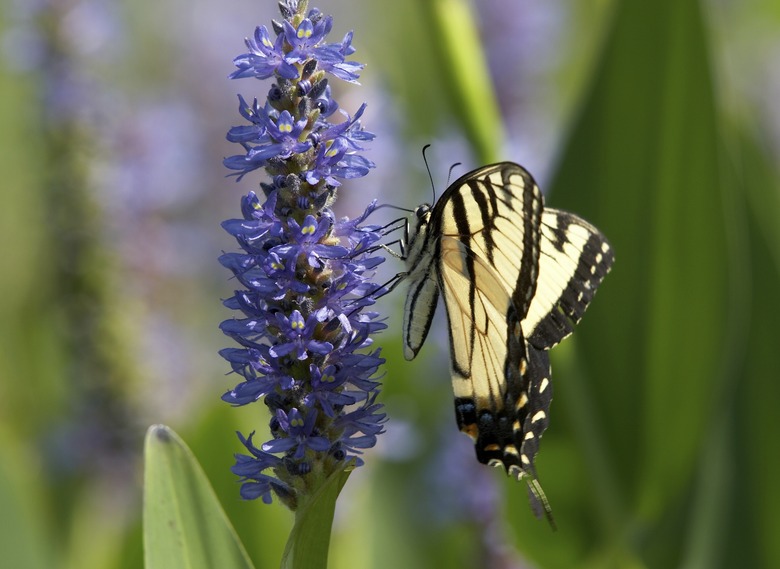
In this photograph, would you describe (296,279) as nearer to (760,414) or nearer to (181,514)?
(181,514)

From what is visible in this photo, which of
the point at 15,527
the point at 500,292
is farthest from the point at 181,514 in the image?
the point at 15,527

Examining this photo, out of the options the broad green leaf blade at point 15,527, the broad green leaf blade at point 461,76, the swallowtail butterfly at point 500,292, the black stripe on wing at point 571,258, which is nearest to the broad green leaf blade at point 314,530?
the swallowtail butterfly at point 500,292

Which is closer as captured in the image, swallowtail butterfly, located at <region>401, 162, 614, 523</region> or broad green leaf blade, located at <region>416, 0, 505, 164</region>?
swallowtail butterfly, located at <region>401, 162, 614, 523</region>

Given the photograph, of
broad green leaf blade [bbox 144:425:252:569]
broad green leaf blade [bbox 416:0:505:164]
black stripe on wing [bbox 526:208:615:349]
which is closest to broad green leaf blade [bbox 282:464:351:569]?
broad green leaf blade [bbox 144:425:252:569]

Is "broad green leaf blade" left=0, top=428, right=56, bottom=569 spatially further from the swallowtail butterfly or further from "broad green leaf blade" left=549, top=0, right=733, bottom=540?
"broad green leaf blade" left=549, top=0, right=733, bottom=540

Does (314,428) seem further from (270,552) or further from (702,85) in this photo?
(702,85)
